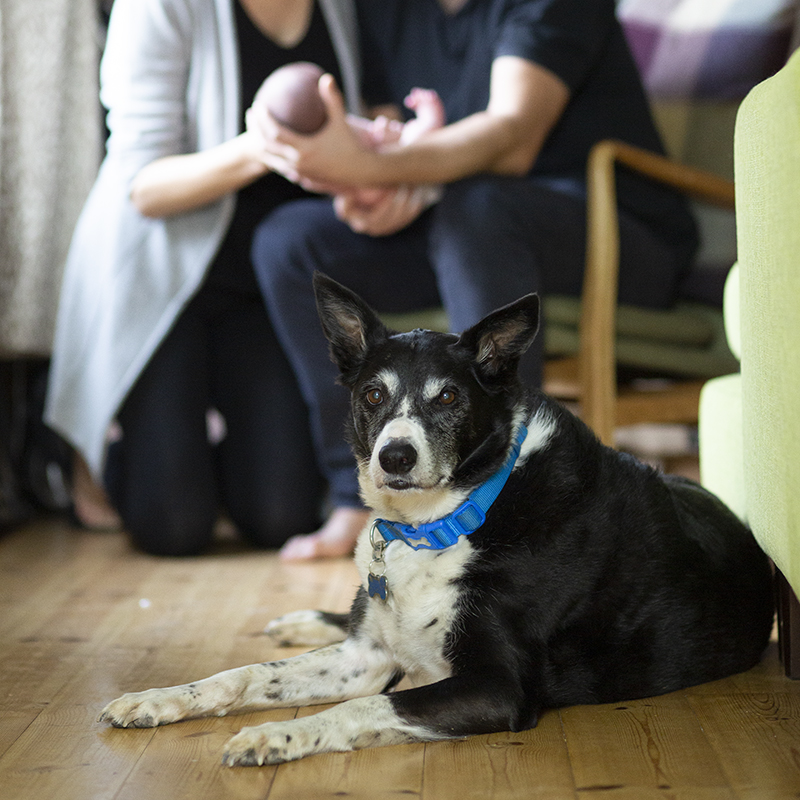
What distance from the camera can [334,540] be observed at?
2602 mm

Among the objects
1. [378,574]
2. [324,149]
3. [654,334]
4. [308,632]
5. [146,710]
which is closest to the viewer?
[146,710]

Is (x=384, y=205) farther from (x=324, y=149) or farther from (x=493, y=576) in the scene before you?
(x=493, y=576)

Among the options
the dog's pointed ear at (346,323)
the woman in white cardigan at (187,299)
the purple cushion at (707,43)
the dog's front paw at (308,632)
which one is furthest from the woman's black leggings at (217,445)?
the purple cushion at (707,43)

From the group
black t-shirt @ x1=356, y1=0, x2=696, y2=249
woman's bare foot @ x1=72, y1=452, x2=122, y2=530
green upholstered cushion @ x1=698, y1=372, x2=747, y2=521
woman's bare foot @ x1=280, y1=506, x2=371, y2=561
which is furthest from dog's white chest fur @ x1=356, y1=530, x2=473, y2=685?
woman's bare foot @ x1=72, y1=452, x2=122, y2=530

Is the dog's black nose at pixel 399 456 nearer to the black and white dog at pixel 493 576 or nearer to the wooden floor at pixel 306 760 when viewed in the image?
the black and white dog at pixel 493 576

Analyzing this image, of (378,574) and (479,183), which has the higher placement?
(479,183)

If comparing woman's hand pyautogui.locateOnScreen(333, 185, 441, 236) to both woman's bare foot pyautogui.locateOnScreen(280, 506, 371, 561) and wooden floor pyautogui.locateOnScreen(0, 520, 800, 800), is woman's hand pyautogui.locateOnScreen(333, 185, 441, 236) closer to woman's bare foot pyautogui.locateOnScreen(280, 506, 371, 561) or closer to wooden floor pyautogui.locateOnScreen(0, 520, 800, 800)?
woman's bare foot pyautogui.locateOnScreen(280, 506, 371, 561)

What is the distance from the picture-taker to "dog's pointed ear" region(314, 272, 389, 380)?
166cm

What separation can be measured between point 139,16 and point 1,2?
0.53 meters

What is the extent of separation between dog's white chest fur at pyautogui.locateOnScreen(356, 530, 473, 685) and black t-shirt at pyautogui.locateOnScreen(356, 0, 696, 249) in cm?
146

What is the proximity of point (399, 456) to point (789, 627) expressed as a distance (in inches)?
29.0

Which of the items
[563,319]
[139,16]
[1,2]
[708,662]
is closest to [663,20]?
[563,319]

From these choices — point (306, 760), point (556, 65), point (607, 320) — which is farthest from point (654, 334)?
point (306, 760)

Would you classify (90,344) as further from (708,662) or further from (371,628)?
(708,662)
